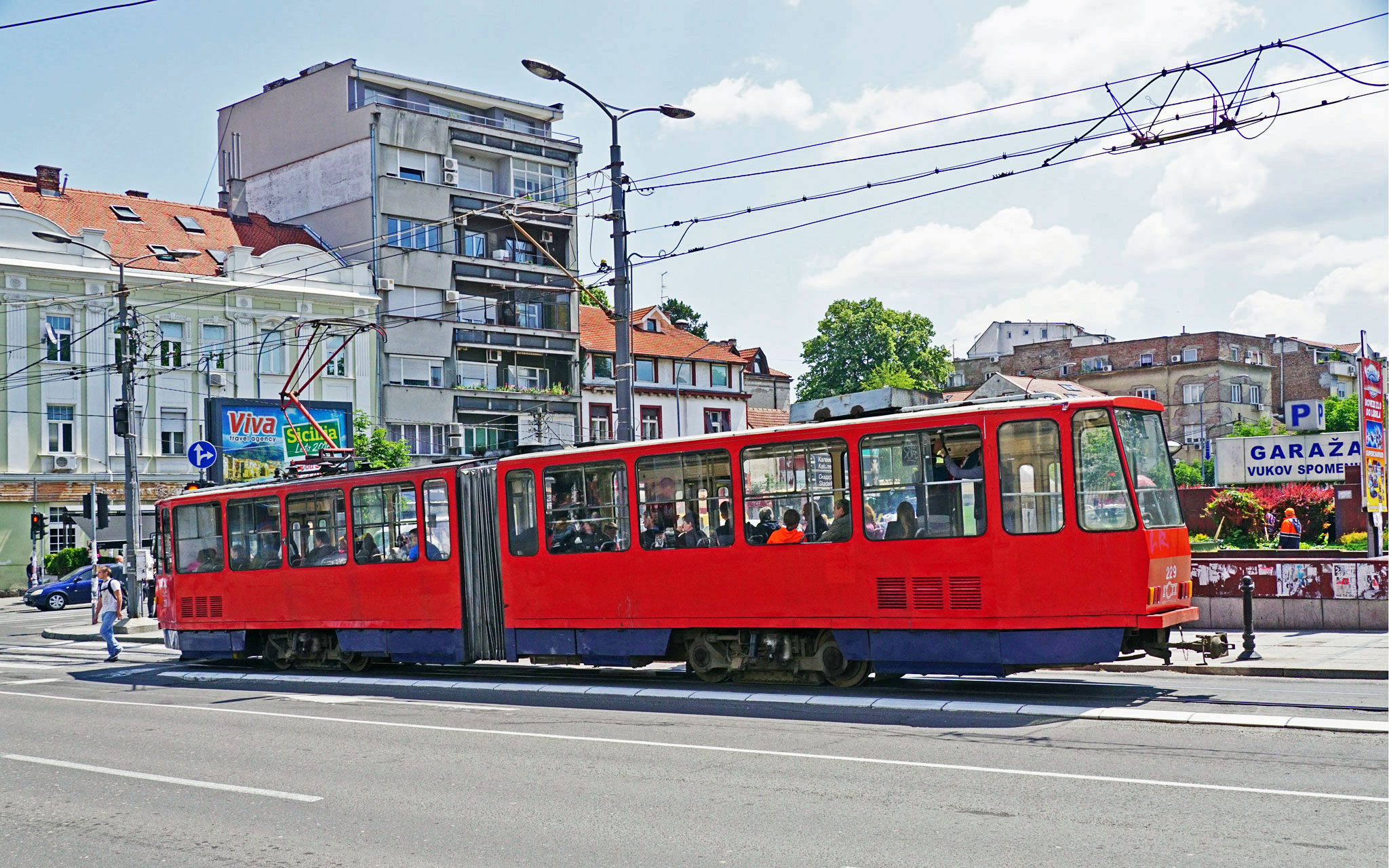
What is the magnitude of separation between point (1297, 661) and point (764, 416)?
230 feet

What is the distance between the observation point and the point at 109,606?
2367 cm

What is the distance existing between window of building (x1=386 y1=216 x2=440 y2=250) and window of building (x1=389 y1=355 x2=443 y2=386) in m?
4.89

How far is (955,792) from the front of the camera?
8797 millimetres

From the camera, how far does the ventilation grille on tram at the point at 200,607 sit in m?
21.2

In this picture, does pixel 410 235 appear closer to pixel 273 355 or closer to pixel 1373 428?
pixel 273 355

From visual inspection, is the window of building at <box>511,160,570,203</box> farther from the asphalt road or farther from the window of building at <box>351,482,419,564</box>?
the asphalt road

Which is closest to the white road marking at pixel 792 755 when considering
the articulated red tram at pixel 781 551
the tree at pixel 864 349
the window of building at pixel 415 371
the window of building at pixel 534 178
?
the articulated red tram at pixel 781 551

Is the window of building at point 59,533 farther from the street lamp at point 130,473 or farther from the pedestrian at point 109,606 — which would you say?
the pedestrian at point 109,606

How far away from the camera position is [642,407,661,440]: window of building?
2789 inches

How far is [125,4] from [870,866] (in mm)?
11675

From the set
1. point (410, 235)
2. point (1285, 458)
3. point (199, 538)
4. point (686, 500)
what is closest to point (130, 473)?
point (199, 538)

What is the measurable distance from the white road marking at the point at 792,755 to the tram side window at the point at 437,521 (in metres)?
3.44

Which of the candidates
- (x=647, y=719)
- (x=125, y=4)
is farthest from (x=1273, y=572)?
(x=125, y=4)

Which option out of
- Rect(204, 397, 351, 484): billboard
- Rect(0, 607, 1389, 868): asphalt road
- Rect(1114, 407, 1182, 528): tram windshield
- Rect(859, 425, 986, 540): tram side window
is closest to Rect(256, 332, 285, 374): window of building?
Rect(204, 397, 351, 484): billboard
